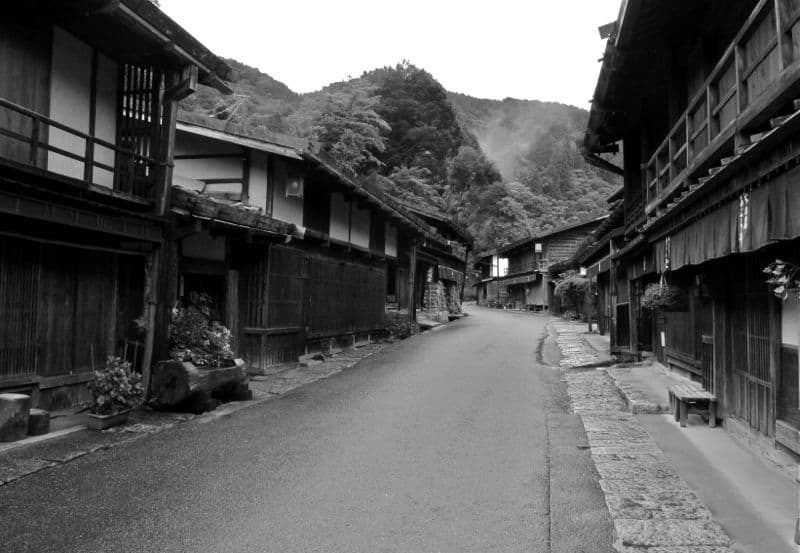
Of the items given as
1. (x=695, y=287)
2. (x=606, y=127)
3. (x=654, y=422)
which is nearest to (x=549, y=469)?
(x=654, y=422)

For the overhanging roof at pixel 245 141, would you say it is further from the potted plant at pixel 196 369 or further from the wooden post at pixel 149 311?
the wooden post at pixel 149 311

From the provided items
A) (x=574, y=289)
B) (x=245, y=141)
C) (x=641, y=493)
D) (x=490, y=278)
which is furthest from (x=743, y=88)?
(x=490, y=278)

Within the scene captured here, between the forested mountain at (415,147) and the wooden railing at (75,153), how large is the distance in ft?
52.5

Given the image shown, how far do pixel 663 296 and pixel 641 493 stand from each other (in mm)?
5712

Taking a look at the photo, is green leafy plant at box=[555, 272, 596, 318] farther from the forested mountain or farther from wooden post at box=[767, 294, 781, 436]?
wooden post at box=[767, 294, 781, 436]

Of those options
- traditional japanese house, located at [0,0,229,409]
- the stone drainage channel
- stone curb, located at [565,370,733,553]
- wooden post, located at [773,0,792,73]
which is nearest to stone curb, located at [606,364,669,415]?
the stone drainage channel

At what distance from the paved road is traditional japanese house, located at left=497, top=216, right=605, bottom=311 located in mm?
39016

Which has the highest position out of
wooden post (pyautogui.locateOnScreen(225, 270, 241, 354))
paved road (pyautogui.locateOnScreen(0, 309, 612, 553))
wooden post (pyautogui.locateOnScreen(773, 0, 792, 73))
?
wooden post (pyautogui.locateOnScreen(773, 0, 792, 73))

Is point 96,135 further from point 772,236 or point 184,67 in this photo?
point 772,236

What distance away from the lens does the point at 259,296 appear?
13.6 meters

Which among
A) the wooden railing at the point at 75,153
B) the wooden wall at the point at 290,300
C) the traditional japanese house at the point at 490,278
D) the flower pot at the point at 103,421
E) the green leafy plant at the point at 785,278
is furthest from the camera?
the traditional japanese house at the point at 490,278

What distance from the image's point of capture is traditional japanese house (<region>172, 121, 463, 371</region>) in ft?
38.8

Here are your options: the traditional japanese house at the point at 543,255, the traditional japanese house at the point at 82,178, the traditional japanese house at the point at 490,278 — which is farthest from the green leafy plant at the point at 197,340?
the traditional japanese house at the point at 490,278

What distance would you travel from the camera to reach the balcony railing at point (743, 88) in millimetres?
5074
